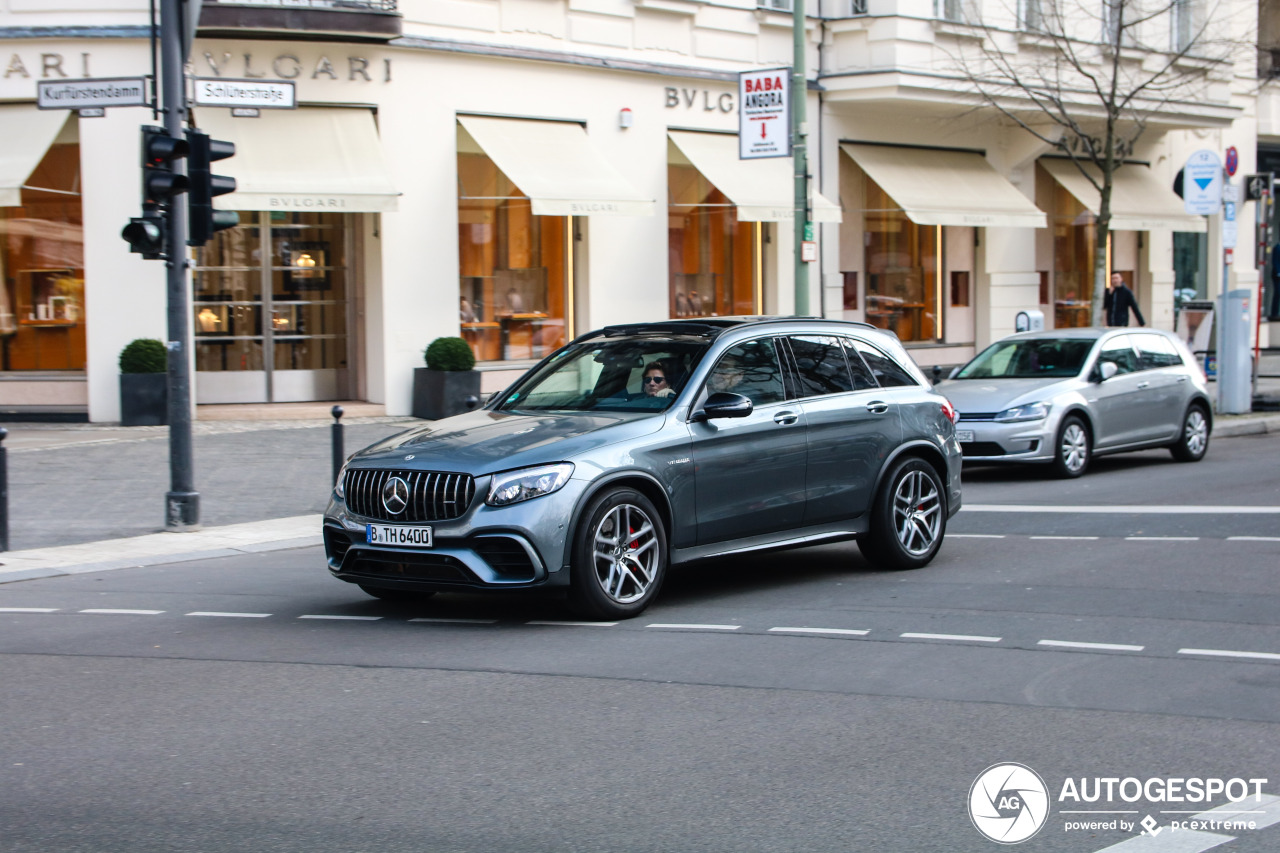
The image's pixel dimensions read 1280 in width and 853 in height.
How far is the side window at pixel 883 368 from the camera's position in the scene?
33.5ft

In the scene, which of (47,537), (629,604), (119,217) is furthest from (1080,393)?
(119,217)

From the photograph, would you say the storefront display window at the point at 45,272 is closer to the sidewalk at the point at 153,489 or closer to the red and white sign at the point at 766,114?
the sidewalk at the point at 153,489

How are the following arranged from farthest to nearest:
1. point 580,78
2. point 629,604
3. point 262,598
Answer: point 580,78, point 262,598, point 629,604

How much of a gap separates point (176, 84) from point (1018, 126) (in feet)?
61.6

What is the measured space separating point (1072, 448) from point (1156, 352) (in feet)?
7.05

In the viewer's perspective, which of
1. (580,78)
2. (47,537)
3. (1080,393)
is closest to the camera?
(47,537)

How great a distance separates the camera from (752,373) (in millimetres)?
9391

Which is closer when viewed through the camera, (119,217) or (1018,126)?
(119,217)

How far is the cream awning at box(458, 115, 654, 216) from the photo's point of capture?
20.8 m

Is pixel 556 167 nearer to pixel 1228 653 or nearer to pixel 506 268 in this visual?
pixel 506 268

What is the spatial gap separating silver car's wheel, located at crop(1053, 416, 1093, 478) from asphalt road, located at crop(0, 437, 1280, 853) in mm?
4867

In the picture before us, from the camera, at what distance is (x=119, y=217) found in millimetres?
19422

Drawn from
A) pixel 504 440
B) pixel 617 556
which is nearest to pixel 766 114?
pixel 504 440

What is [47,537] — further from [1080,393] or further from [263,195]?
[1080,393]
